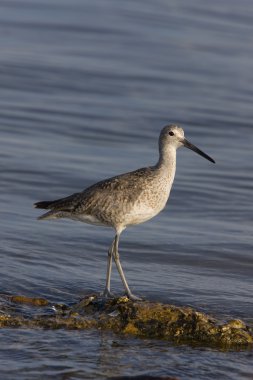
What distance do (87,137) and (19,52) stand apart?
4.90 meters

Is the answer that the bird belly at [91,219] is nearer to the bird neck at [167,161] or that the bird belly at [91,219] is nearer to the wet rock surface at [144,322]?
the bird neck at [167,161]

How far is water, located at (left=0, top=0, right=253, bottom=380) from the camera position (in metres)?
8.44

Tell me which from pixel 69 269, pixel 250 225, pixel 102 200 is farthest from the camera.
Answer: pixel 250 225

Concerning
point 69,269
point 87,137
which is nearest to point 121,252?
point 69,269

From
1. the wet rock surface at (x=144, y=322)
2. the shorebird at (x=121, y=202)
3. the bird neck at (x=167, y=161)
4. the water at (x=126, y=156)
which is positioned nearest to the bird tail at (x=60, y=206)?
the shorebird at (x=121, y=202)

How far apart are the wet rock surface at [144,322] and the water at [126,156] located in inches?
6.8

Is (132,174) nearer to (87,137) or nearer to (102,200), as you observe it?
(102,200)

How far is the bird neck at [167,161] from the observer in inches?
397

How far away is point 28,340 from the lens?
329 inches

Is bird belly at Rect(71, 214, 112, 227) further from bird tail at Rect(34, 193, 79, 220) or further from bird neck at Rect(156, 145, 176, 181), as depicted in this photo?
bird neck at Rect(156, 145, 176, 181)

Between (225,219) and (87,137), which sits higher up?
(87,137)

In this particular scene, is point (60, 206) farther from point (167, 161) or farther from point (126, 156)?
point (126, 156)

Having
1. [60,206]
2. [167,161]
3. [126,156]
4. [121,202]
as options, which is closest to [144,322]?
[121,202]

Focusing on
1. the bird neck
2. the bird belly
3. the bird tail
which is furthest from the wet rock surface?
the bird neck
